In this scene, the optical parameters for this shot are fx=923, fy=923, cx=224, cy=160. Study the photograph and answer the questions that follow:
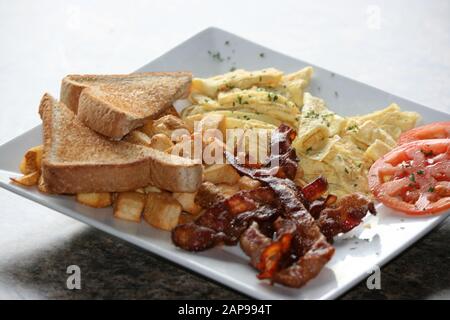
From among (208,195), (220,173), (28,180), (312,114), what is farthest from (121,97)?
(312,114)

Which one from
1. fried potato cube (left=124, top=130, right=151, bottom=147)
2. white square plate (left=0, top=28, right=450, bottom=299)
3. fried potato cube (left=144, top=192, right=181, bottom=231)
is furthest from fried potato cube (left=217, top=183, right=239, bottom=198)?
fried potato cube (left=124, top=130, right=151, bottom=147)

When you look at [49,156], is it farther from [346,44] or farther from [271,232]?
[346,44]

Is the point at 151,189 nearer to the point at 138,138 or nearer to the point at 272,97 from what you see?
the point at 138,138

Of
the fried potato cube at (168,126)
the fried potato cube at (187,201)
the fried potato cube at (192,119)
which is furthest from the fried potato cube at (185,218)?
the fried potato cube at (192,119)

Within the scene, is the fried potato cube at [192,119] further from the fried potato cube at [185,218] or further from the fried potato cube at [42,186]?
the fried potato cube at [42,186]

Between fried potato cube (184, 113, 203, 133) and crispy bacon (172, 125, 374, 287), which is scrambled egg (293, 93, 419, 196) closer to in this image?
crispy bacon (172, 125, 374, 287)

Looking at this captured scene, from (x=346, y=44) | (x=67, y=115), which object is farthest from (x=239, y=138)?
(x=346, y=44)
